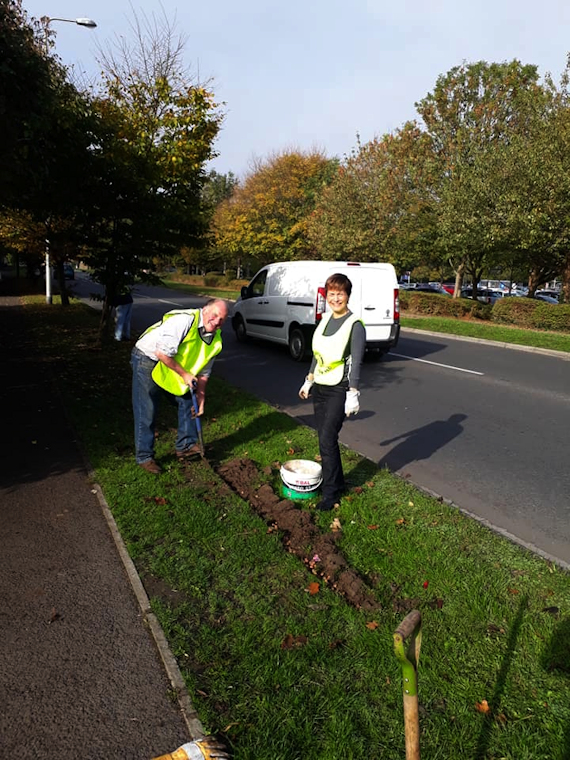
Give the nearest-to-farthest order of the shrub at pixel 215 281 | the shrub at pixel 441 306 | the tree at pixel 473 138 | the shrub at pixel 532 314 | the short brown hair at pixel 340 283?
the short brown hair at pixel 340 283 → the shrub at pixel 532 314 → the tree at pixel 473 138 → the shrub at pixel 441 306 → the shrub at pixel 215 281

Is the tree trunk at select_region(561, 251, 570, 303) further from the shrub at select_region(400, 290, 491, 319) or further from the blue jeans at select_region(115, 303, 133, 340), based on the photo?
the blue jeans at select_region(115, 303, 133, 340)

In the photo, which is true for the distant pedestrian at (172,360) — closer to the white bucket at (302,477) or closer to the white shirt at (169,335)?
the white shirt at (169,335)

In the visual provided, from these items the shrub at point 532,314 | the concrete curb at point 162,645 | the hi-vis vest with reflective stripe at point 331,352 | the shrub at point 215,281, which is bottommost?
the shrub at point 215,281

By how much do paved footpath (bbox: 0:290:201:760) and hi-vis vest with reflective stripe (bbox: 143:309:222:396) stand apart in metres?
1.12

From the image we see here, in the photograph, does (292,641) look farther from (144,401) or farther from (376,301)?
(376,301)

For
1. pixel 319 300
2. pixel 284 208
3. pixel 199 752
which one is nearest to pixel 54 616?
pixel 199 752

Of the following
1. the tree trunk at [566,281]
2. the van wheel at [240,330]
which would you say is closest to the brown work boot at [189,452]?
the van wheel at [240,330]

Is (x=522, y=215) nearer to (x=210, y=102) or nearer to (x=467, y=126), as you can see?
(x=467, y=126)

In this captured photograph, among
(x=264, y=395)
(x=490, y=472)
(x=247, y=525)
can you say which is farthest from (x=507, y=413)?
(x=247, y=525)

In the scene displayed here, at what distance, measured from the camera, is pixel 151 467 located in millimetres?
5164

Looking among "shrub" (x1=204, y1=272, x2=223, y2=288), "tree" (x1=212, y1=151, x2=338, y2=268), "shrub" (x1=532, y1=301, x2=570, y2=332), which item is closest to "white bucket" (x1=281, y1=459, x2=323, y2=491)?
"shrub" (x1=532, y1=301, x2=570, y2=332)

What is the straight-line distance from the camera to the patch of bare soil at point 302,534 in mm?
3381

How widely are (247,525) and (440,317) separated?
21.5 meters

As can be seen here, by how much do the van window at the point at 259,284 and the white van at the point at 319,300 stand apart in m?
0.53
